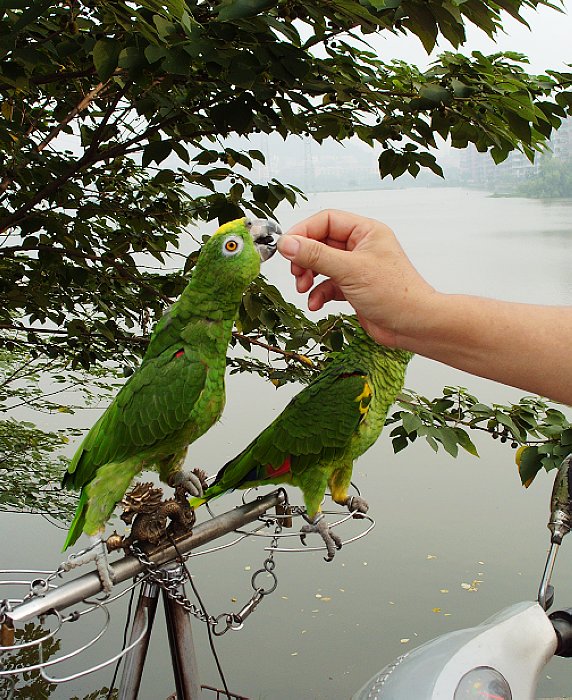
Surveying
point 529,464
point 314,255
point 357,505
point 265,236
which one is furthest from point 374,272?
point 529,464

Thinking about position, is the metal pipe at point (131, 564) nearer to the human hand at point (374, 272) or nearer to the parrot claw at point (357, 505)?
the parrot claw at point (357, 505)

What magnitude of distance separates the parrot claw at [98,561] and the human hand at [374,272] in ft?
1.25

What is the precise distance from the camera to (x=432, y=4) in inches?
34.3

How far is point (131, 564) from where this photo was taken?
2.62 ft

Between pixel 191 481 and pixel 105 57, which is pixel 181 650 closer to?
pixel 191 481

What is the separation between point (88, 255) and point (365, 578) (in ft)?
5.72

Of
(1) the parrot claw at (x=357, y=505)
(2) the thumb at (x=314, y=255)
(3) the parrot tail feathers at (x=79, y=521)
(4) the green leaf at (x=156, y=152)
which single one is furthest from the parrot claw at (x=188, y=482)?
(4) the green leaf at (x=156, y=152)

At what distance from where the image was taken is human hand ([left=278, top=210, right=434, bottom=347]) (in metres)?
0.72

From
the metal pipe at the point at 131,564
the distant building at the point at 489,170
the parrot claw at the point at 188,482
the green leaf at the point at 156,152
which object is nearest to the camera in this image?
the metal pipe at the point at 131,564

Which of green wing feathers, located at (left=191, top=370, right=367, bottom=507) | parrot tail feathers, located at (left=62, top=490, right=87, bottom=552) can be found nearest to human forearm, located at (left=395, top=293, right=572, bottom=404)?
green wing feathers, located at (left=191, top=370, right=367, bottom=507)

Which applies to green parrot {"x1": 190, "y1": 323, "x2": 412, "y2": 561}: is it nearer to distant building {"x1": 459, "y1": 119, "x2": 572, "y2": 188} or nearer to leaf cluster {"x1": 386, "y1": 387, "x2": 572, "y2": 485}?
leaf cluster {"x1": 386, "y1": 387, "x2": 572, "y2": 485}

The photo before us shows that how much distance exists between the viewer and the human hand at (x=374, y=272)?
0.72 m

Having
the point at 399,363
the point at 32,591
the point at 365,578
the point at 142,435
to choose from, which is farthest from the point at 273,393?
the point at 32,591

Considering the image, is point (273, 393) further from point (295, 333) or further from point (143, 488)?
point (143, 488)
